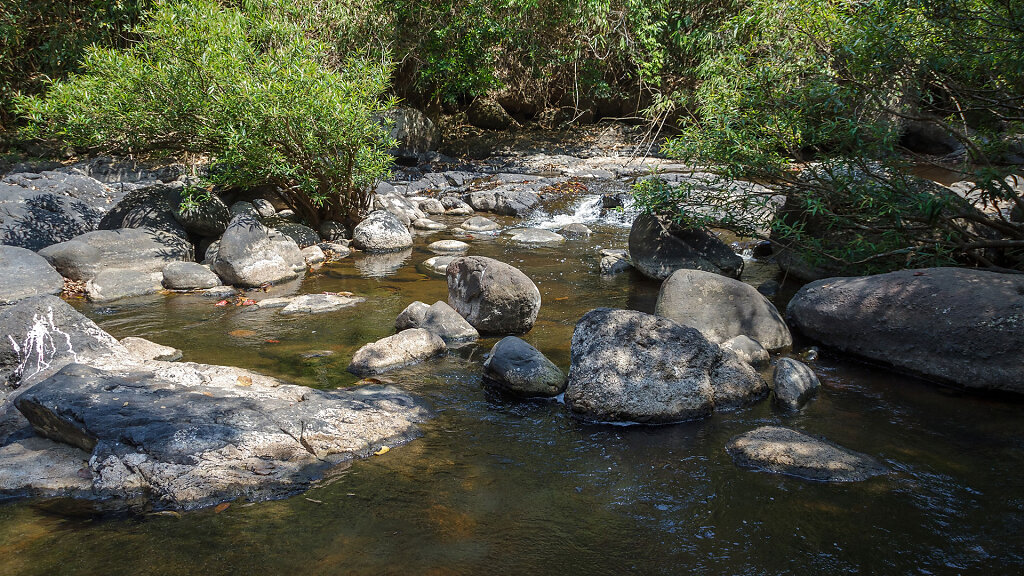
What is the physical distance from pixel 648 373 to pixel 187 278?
6309 millimetres

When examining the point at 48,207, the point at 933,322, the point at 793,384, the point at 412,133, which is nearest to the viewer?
the point at 793,384

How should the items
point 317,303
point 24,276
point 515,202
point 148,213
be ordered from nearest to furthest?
point 317,303, point 24,276, point 148,213, point 515,202

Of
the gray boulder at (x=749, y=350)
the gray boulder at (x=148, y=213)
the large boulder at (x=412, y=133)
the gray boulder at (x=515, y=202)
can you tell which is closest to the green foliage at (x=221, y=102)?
the gray boulder at (x=148, y=213)

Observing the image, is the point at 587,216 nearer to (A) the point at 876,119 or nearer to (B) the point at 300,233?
(B) the point at 300,233

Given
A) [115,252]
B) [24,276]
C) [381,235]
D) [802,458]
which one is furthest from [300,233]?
[802,458]

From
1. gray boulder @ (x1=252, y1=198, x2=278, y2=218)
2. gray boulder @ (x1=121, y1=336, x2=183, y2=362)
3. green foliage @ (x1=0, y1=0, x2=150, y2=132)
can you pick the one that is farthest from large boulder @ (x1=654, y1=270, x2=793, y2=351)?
green foliage @ (x1=0, y1=0, x2=150, y2=132)

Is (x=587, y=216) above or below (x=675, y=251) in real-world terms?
below

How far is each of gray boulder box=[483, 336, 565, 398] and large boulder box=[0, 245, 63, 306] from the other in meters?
6.05

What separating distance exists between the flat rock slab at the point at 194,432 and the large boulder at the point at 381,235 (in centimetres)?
589

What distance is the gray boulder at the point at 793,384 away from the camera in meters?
5.05

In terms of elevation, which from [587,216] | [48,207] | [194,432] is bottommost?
[587,216]

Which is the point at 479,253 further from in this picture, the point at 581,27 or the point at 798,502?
the point at 581,27

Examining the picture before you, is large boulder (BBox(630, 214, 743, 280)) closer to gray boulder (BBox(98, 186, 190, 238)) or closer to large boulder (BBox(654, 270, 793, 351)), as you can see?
large boulder (BBox(654, 270, 793, 351))

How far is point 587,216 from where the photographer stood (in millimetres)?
13422
